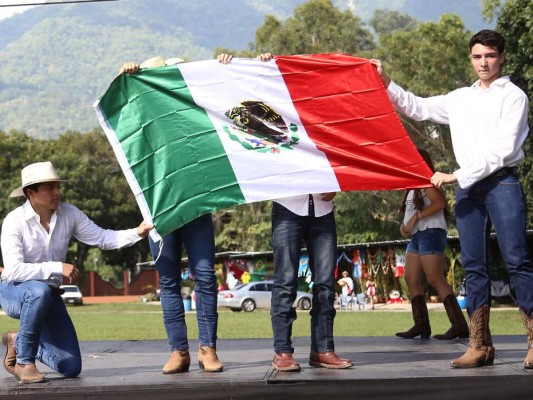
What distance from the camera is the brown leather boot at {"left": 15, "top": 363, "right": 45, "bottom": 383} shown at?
6.68 metres

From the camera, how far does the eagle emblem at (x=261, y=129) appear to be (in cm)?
741

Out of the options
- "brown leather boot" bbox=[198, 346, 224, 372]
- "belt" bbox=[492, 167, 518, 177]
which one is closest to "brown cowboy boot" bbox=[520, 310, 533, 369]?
"belt" bbox=[492, 167, 518, 177]

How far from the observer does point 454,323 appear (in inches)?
373

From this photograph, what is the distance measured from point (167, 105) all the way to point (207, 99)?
11.6 inches

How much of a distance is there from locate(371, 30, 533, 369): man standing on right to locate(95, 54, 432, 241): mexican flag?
0.56 m

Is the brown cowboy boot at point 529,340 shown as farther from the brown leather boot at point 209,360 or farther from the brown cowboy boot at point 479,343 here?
the brown leather boot at point 209,360

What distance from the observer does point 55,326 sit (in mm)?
7336

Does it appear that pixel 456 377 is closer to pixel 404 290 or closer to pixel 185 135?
pixel 185 135

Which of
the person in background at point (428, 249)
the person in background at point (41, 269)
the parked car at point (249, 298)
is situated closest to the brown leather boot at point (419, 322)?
the person in background at point (428, 249)

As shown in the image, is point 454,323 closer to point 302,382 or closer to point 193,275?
point 193,275

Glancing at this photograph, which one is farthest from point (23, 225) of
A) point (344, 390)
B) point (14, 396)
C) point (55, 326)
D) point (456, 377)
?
point (456, 377)

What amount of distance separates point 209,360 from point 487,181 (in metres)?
2.20

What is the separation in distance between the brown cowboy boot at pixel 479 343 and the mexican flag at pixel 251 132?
101 centimetres

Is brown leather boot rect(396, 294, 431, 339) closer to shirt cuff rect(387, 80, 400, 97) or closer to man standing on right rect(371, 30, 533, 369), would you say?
man standing on right rect(371, 30, 533, 369)
